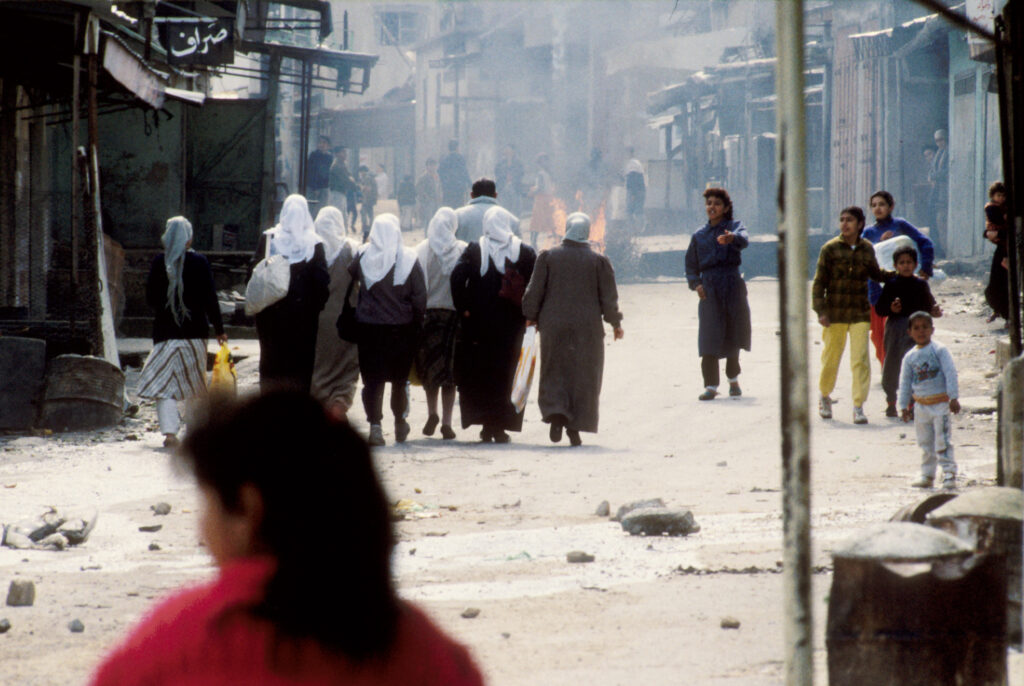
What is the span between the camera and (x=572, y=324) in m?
9.07

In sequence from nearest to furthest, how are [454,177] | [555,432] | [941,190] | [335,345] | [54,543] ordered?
[54,543]
[555,432]
[335,345]
[941,190]
[454,177]

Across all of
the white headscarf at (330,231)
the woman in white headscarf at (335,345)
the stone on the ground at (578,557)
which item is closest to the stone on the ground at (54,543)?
the stone on the ground at (578,557)

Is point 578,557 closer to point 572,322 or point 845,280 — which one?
point 572,322

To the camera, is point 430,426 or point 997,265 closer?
point 430,426

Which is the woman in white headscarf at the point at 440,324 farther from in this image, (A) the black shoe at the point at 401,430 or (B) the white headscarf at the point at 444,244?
(A) the black shoe at the point at 401,430

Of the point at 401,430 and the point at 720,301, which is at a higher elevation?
the point at 720,301

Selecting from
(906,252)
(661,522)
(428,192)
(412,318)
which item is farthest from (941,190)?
(661,522)

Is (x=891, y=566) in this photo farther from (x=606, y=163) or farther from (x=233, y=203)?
(x=606, y=163)

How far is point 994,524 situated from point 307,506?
2859 mm

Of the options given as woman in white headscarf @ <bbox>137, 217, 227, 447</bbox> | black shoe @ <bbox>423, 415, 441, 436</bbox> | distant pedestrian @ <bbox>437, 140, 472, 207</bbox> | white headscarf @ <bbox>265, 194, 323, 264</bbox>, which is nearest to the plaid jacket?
black shoe @ <bbox>423, 415, 441, 436</bbox>

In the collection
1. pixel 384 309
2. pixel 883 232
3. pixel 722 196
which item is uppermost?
pixel 722 196

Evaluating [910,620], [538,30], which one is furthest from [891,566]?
[538,30]

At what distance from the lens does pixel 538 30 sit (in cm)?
4609

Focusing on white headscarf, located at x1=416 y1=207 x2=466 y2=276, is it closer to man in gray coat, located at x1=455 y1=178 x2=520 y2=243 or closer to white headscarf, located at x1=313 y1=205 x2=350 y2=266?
man in gray coat, located at x1=455 y1=178 x2=520 y2=243
